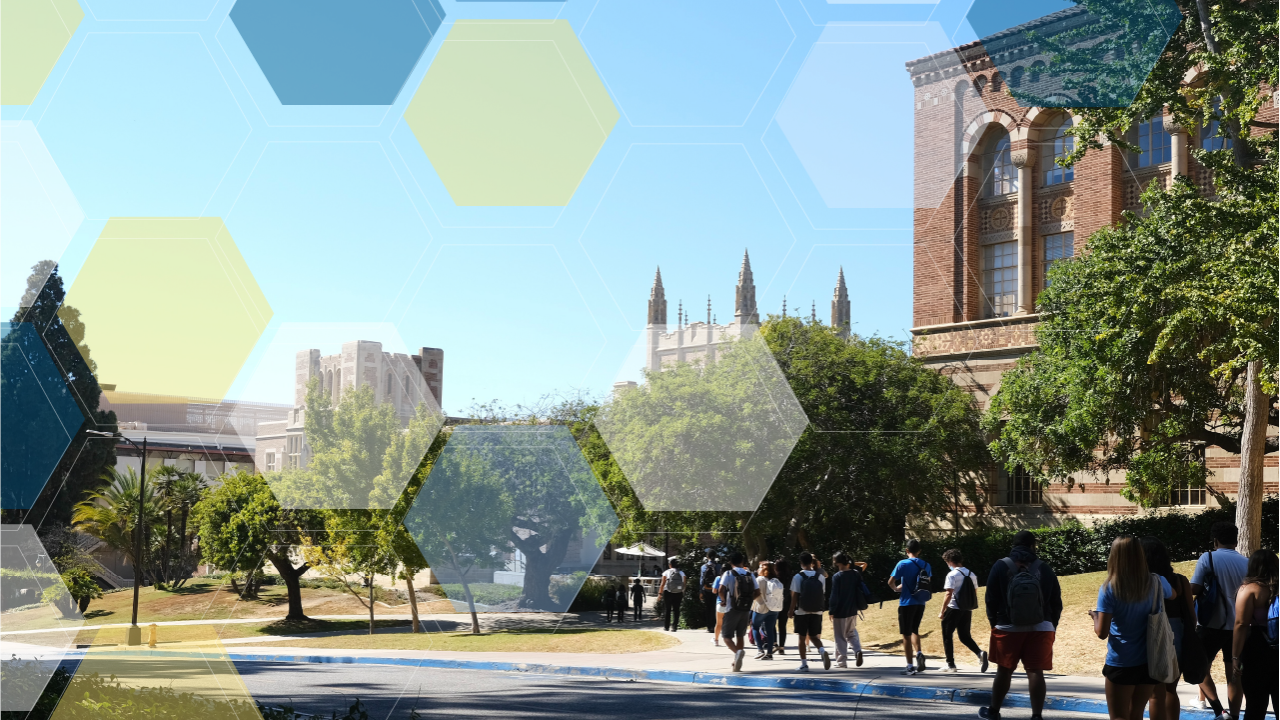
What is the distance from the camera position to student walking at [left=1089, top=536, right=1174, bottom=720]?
634 centimetres

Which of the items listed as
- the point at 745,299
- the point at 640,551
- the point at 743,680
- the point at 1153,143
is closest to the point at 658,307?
the point at 745,299

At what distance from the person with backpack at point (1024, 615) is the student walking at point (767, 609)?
5721mm

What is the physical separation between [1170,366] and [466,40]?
1451cm

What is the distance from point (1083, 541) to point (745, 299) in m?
28.1

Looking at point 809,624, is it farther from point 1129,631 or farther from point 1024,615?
point 1129,631

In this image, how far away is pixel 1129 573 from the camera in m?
6.39

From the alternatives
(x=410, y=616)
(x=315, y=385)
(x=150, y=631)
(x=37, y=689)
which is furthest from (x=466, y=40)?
(x=150, y=631)

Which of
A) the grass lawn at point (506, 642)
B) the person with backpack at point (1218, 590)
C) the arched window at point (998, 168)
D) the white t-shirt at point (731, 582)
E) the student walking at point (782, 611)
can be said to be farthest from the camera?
the arched window at point (998, 168)

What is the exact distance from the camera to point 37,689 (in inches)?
262

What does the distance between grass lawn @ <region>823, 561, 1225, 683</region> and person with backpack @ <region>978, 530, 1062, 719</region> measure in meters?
3.99
